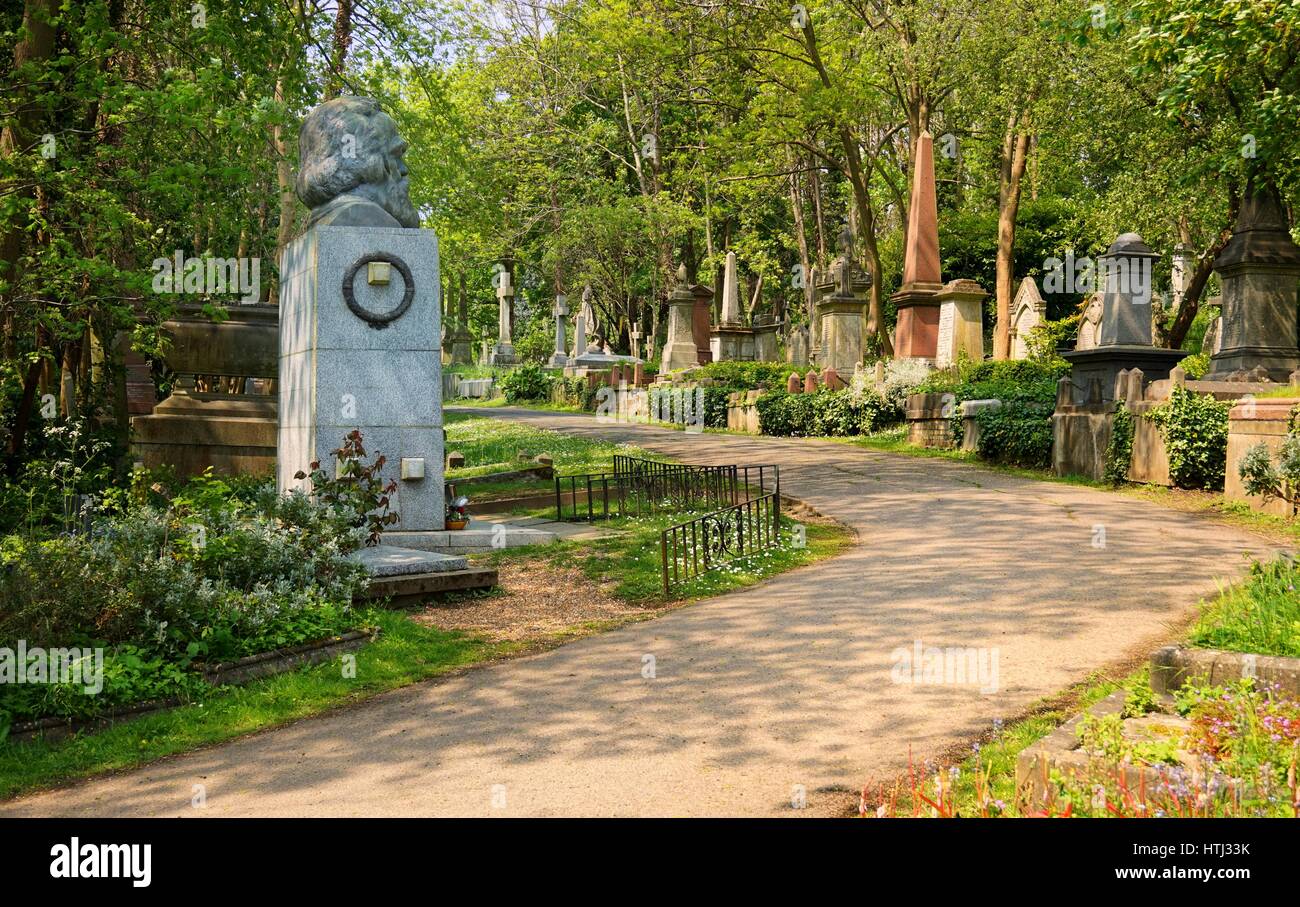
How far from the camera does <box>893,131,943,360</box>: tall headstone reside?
26500 millimetres

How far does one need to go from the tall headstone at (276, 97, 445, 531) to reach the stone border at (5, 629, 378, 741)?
3.05 meters

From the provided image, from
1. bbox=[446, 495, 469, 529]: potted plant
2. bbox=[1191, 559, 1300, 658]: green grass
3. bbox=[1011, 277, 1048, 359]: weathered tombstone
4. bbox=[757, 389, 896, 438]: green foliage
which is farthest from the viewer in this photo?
bbox=[1011, 277, 1048, 359]: weathered tombstone

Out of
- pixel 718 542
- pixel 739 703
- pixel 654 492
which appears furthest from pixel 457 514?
pixel 739 703

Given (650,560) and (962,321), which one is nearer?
(650,560)

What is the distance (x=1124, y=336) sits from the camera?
16.5 metres

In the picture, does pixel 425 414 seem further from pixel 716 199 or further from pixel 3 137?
pixel 716 199

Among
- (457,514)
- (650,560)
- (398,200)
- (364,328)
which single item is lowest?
(650,560)

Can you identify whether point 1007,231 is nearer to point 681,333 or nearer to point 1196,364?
point 1196,364

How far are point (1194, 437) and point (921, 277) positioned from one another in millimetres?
13519

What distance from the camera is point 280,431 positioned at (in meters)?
11.7

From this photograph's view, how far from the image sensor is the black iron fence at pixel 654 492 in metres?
13.7

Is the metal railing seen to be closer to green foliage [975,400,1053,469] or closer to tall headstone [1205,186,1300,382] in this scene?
green foliage [975,400,1053,469]

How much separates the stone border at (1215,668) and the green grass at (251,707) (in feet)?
14.3

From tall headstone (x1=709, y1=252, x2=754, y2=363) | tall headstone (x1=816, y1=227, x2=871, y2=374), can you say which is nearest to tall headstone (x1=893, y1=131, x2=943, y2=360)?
tall headstone (x1=816, y1=227, x2=871, y2=374)
